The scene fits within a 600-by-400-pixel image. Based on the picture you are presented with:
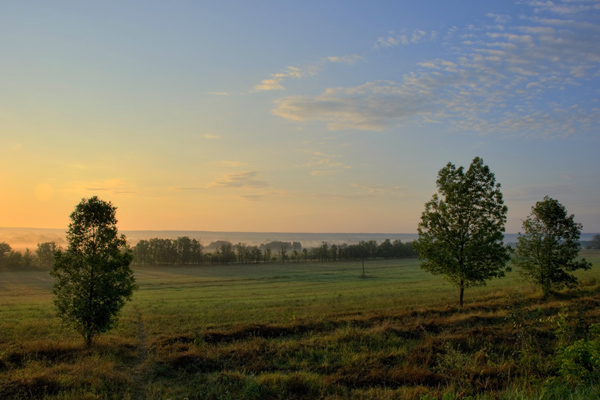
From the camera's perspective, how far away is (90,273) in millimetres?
15828

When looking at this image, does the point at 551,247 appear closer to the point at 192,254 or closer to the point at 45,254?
the point at 192,254

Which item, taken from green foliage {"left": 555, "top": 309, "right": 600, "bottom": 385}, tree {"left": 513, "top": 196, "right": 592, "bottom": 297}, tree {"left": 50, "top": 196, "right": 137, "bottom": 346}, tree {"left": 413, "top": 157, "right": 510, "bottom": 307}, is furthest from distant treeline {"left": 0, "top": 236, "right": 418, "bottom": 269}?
green foliage {"left": 555, "top": 309, "right": 600, "bottom": 385}

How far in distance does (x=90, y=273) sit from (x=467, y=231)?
21.9 metres

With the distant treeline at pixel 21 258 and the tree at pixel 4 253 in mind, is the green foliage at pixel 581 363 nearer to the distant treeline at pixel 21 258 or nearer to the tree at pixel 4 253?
the distant treeline at pixel 21 258

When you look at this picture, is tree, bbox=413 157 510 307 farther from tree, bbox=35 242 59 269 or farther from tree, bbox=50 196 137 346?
tree, bbox=35 242 59 269

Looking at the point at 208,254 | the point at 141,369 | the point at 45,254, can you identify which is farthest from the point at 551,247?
the point at 45,254

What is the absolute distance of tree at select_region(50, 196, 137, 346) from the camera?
15523 mm

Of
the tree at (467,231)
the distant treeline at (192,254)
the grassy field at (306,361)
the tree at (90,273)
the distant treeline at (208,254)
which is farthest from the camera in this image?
the distant treeline at (208,254)

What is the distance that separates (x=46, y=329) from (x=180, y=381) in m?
15.3

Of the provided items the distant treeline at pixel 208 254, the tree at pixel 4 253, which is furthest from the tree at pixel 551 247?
the tree at pixel 4 253

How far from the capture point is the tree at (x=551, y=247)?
27172mm

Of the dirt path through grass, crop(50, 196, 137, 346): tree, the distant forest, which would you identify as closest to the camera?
the dirt path through grass

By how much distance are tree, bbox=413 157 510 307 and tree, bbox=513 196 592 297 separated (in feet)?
19.3

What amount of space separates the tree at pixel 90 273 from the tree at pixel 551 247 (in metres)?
28.1
